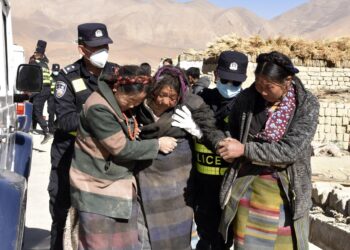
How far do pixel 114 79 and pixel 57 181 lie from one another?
126 centimetres

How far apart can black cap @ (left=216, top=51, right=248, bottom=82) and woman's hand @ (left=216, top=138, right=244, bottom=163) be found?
614 mm

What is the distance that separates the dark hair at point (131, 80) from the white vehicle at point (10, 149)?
74 cm

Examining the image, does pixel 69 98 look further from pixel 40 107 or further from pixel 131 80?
pixel 40 107

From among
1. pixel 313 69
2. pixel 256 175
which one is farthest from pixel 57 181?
pixel 313 69

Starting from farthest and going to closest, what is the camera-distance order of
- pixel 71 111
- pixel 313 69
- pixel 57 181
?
pixel 313 69
pixel 57 181
pixel 71 111

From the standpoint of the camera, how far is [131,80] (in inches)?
126

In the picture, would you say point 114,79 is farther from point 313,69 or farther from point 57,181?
point 313,69

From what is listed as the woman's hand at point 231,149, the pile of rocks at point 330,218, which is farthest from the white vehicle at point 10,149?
the pile of rocks at point 330,218

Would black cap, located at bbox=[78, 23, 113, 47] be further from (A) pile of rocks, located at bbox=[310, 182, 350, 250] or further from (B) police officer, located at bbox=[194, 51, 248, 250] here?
(A) pile of rocks, located at bbox=[310, 182, 350, 250]

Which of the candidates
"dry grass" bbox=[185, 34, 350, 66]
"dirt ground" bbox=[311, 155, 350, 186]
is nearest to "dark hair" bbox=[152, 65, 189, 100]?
"dirt ground" bbox=[311, 155, 350, 186]

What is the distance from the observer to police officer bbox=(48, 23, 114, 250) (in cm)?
394

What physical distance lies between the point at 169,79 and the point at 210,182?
82 cm

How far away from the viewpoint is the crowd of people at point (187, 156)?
3.17m

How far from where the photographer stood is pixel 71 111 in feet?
12.9
